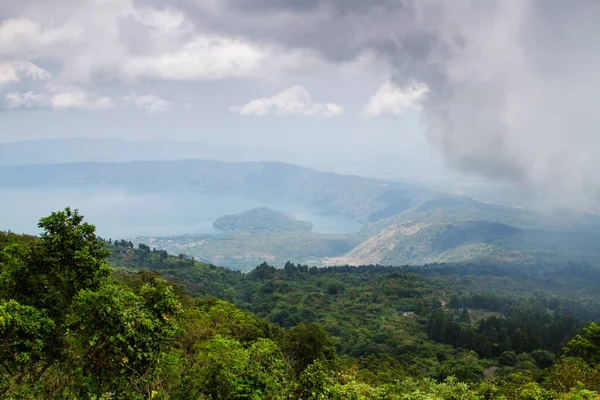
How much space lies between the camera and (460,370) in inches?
1580

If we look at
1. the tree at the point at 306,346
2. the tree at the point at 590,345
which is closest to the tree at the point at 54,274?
the tree at the point at 306,346

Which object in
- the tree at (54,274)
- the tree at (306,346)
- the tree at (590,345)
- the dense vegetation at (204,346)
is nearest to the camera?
the dense vegetation at (204,346)

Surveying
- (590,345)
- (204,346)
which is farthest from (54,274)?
(590,345)

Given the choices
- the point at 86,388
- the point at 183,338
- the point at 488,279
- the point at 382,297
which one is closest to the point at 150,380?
the point at 86,388

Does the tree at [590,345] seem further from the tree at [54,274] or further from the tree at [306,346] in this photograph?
the tree at [54,274]

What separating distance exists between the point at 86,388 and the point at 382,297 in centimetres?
8873

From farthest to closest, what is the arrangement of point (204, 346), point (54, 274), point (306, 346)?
1. point (306, 346)
2. point (204, 346)
3. point (54, 274)

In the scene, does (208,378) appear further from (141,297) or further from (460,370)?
(460,370)

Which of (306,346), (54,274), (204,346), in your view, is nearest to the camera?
(54,274)

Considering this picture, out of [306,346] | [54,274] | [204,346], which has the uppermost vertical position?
[54,274]

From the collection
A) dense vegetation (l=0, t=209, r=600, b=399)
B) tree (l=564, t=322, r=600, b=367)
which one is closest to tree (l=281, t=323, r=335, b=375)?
dense vegetation (l=0, t=209, r=600, b=399)

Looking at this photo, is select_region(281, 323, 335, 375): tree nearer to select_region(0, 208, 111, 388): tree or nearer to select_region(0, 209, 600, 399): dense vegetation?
select_region(0, 209, 600, 399): dense vegetation

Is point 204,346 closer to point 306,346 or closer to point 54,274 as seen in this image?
point 54,274

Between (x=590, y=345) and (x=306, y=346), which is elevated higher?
(x=590, y=345)
